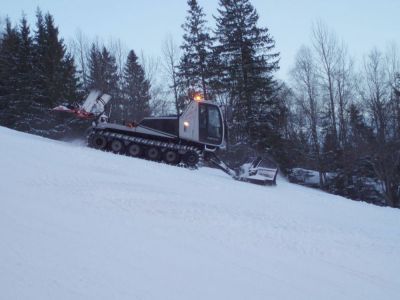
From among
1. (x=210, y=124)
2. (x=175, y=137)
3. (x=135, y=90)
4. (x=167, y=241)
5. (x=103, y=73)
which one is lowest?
(x=167, y=241)

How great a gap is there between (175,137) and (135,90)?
83.2 ft

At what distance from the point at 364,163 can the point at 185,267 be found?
88.9ft

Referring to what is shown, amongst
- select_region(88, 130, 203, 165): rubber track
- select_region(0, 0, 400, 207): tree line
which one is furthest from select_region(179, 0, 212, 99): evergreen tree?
select_region(88, 130, 203, 165): rubber track

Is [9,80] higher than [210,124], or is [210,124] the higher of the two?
[9,80]

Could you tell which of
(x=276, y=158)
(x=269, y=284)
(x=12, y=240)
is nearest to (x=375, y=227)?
(x=269, y=284)

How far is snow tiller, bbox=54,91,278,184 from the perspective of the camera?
52.4 feet

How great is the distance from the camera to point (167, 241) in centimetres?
626

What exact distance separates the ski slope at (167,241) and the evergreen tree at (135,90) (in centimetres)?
2825

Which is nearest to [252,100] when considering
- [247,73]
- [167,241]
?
[247,73]

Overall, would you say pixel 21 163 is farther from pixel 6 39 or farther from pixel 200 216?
pixel 6 39

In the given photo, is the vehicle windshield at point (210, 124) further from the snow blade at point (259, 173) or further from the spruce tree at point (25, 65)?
the spruce tree at point (25, 65)

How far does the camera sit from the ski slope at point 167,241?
4.67 metres

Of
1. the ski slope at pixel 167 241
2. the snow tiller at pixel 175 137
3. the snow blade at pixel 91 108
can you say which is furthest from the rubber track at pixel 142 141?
the ski slope at pixel 167 241

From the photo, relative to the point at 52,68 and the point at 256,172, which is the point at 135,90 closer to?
the point at 52,68
